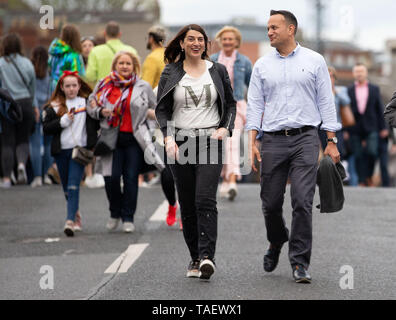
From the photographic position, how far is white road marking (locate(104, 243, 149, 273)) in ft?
29.3

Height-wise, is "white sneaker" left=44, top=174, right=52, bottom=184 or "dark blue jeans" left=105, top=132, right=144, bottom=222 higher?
"dark blue jeans" left=105, top=132, right=144, bottom=222

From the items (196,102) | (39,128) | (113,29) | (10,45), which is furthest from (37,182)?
(196,102)

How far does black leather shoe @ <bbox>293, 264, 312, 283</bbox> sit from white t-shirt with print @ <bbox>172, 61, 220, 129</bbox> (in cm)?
127

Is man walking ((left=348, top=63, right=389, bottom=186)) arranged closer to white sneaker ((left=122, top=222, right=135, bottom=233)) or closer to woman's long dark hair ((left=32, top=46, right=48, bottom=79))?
woman's long dark hair ((left=32, top=46, right=48, bottom=79))

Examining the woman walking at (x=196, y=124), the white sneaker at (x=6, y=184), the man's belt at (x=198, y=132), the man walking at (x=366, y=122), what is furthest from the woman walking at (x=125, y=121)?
Result: the man walking at (x=366, y=122)

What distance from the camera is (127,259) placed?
30.9 ft

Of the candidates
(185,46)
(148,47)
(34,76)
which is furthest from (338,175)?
(34,76)

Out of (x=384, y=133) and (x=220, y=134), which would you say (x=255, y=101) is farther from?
(x=384, y=133)

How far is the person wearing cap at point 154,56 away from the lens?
40.0 ft

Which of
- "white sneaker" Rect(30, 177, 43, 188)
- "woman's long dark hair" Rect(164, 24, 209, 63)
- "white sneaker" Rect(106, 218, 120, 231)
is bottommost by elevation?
"white sneaker" Rect(30, 177, 43, 188)

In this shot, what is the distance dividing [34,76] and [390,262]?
7.60 m

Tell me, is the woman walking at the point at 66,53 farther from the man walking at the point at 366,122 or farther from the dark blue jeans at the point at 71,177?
the man walking at the point at 366,122

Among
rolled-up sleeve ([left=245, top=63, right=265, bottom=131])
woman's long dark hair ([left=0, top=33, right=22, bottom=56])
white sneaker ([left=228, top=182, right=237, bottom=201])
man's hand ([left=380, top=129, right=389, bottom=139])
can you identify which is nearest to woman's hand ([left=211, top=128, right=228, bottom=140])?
rolled-up sleeve ([left=245, top=63, right=265, bottom=131])
